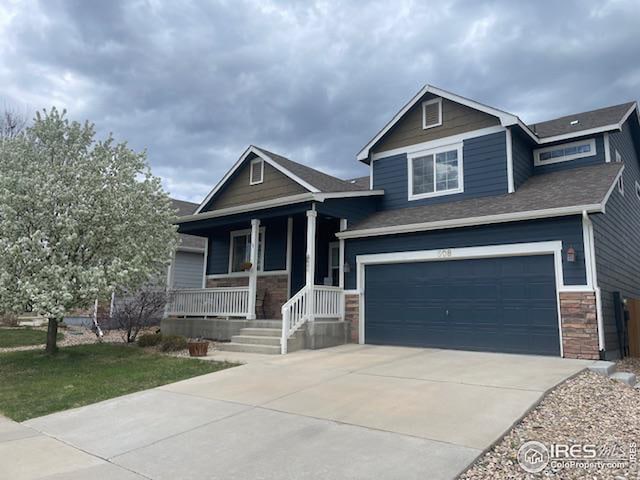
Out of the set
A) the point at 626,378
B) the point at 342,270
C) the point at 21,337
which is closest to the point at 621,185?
the point at 626,378

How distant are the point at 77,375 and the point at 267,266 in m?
6.89

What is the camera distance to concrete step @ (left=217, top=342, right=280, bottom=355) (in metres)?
9.95

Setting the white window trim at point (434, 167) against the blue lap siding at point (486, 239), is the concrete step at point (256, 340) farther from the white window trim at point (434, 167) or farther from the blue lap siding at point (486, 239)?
the white window trim at point (434, 167)

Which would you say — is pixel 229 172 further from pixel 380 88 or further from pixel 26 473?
pixel 26 473

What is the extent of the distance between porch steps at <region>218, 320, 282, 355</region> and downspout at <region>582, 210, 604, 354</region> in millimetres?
6435

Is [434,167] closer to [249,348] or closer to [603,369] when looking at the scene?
[603,369]

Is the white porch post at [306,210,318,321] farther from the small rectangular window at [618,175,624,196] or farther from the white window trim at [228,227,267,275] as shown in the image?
the small rectangular window at [618,175,624,196]

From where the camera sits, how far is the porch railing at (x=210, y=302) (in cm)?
1227

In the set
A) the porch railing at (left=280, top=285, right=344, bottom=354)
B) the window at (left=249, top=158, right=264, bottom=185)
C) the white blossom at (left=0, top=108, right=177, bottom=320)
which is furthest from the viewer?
the window at (left=249, top=158, right=264, bottom=185)

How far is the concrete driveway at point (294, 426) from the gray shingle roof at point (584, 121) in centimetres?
731

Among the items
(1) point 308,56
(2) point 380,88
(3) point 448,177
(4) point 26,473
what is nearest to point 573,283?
(3) point 448,177

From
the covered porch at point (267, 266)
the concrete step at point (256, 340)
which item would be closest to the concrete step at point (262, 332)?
the concrete step at point (256, 340)

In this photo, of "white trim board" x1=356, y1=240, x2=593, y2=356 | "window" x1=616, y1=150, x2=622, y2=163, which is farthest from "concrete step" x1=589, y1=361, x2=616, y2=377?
"window" x1=616, y1=150, x2=622, y2=163

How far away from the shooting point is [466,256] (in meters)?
10.2
